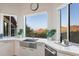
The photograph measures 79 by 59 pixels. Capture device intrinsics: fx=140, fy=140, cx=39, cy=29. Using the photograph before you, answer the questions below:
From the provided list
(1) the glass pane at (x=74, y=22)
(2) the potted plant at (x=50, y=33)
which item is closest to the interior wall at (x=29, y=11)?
(2) the potted plant at (x=50, y=33)

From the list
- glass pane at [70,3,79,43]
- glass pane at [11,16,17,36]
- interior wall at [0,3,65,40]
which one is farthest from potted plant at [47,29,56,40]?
glass pane at [11,16,17,36]

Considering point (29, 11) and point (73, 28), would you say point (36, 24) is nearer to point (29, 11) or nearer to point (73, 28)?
point (29, 11)

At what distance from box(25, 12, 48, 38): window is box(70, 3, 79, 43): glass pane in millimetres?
330

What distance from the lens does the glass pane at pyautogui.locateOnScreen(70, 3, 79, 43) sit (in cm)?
173

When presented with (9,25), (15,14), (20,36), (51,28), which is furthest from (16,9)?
(51,28)

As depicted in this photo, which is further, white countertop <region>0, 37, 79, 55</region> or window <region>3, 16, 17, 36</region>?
window <region>3, 16, 17, 36</region>

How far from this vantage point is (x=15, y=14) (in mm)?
1769

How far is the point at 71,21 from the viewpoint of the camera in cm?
178

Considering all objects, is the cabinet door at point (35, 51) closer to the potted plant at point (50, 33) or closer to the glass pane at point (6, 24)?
the potted plant at point (50, 33)

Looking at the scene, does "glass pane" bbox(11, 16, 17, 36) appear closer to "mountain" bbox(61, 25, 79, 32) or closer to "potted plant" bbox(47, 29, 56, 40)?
"potted plant" bbox(47, 29, 56, 40)

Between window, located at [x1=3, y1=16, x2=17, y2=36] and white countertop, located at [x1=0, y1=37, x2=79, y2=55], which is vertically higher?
window, located at [x1=3, y1=16, x2=17, y2=36]

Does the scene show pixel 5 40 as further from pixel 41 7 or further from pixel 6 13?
pixel 41 7

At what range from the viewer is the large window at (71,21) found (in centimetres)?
173

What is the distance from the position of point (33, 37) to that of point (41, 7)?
1.31 feet
